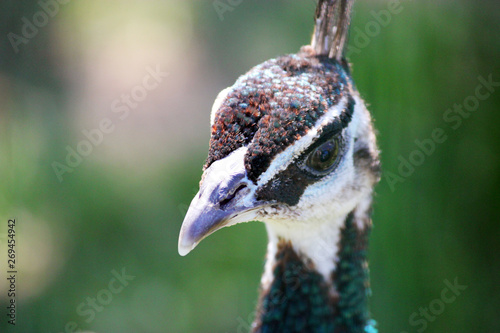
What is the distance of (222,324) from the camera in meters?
2.42

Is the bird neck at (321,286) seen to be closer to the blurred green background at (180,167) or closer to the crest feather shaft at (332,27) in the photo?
the crest feather shaft at (332,27)

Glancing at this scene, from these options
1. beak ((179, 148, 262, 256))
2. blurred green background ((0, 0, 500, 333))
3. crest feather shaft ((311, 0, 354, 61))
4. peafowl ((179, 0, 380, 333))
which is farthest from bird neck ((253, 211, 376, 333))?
blurred green background ((0, 0, 500, 333))

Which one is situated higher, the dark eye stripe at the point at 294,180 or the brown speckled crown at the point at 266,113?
the brown speckled crown at the point at 266,113

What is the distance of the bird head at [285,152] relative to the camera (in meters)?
0.90

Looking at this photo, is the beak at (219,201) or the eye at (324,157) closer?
the beak at (219,201)

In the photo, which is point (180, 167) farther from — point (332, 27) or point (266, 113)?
point (266, 113)

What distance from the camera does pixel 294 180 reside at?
979 mm

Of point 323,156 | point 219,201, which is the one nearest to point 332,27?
point 323,156

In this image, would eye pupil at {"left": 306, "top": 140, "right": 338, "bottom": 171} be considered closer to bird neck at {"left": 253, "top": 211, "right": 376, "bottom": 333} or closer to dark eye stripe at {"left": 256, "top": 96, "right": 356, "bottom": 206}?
dark eye stripe at {"left": 256, "top": 96, "right": 356, "bottom": 206}

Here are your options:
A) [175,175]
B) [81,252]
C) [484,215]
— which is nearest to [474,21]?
[484,215]

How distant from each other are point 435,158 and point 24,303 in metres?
2.03

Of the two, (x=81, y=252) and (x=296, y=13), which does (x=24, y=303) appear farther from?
(x=296, y=13)

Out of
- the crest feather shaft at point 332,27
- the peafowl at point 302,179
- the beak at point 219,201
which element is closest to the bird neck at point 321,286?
the peafowl at point 302,179

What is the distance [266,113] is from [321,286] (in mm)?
451
